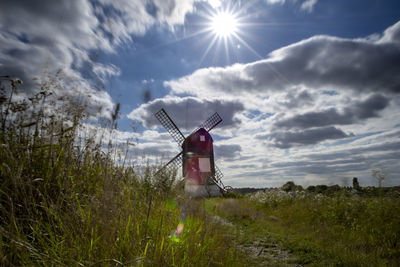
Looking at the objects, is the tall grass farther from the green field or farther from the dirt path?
the dirt path

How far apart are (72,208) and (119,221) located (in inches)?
21.3

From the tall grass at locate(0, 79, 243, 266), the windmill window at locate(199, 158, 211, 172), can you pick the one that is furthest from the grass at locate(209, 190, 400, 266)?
the windmill window at locate(199, 158, 211, 172)

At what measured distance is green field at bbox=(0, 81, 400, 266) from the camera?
2.14 m

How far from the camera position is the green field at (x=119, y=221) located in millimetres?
2144

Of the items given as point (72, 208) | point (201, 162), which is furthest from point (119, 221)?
point (201, 162)

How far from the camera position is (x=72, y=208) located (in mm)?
2469

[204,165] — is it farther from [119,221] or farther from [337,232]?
[119,221]

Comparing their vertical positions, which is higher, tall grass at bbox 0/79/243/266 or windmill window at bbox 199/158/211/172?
windmill window at bbox 199/158/211/172

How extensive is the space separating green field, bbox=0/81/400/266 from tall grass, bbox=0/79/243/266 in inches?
0.6

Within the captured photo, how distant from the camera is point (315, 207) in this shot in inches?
323

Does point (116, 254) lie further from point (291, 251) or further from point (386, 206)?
point (386, 206)

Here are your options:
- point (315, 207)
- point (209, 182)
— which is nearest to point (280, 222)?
point (315, 207)

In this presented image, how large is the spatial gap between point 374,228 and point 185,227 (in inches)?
205

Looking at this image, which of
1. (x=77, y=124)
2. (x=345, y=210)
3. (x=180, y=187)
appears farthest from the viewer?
(x=345, y=210)
